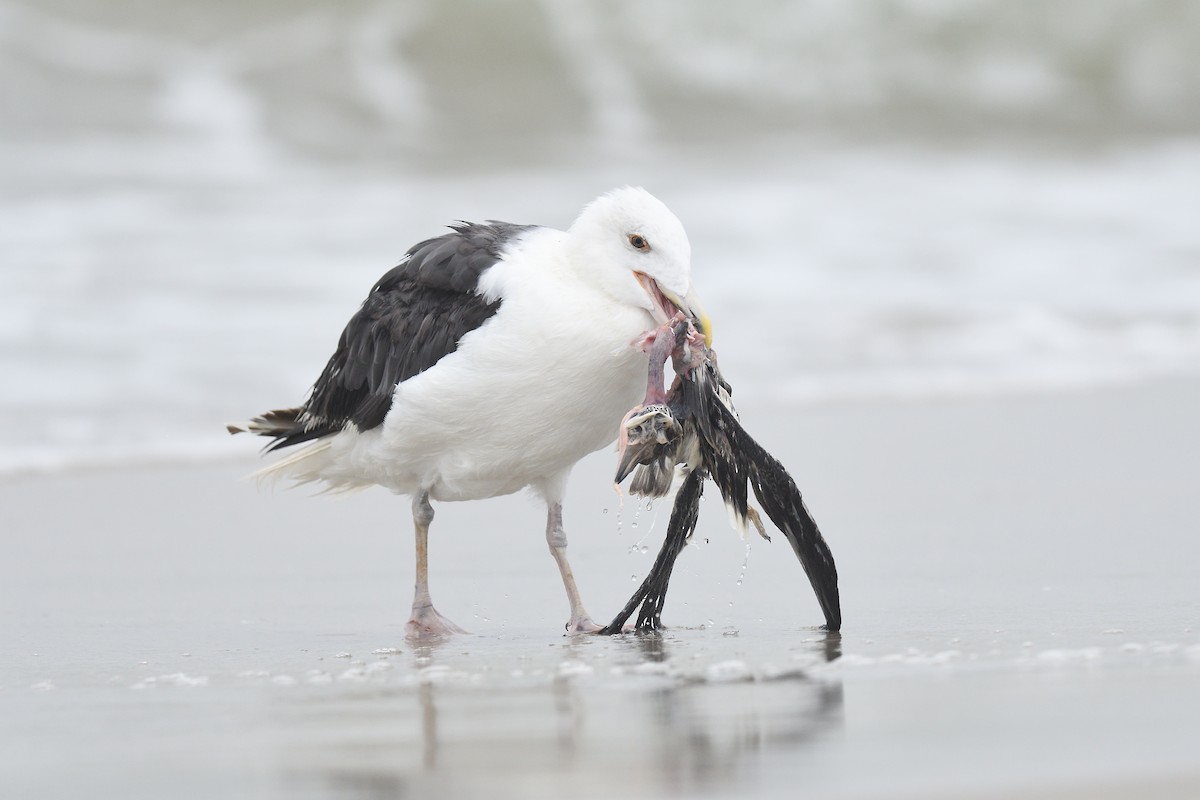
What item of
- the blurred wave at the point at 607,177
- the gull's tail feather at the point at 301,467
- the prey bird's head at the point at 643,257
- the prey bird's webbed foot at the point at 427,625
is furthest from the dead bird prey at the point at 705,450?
the blurred wave at the point at 607,177

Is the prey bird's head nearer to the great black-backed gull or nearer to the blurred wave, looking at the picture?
the great black-backed gull

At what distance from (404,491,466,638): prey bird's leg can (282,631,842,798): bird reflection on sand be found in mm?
593

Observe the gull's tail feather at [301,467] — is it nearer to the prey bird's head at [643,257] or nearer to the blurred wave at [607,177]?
the prey bird's head at [643,257]

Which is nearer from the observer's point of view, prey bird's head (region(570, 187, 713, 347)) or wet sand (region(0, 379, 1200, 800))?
wet sand (region(0, 379, 1200, 800))

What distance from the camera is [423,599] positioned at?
5.61m

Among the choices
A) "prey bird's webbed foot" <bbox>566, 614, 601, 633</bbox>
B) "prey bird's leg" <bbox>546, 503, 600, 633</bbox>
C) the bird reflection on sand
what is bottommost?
the bird reflection on sand

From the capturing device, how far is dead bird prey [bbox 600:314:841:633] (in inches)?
195

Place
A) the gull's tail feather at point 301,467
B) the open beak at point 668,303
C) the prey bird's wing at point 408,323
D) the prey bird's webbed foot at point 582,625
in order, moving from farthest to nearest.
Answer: the gull's tail feather at point 301,467 → the prey bird's wing at point 408,323 → the prey bird's webbed foot at point 582,625 → the open beak at point 668,303

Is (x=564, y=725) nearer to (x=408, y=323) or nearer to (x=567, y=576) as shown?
(x=567, y=576)

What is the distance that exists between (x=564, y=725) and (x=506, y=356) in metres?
1.62

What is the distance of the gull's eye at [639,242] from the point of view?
17.2 ft

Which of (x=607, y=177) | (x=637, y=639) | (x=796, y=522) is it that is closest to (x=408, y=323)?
(x=637, y=639)

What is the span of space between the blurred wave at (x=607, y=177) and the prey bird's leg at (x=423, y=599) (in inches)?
120

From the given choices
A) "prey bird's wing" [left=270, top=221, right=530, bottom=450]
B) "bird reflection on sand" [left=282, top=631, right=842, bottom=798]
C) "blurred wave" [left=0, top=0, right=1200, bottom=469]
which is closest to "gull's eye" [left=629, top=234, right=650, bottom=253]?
"prey bird's wing" [left=270, top=221, right=530, bottom=450]
